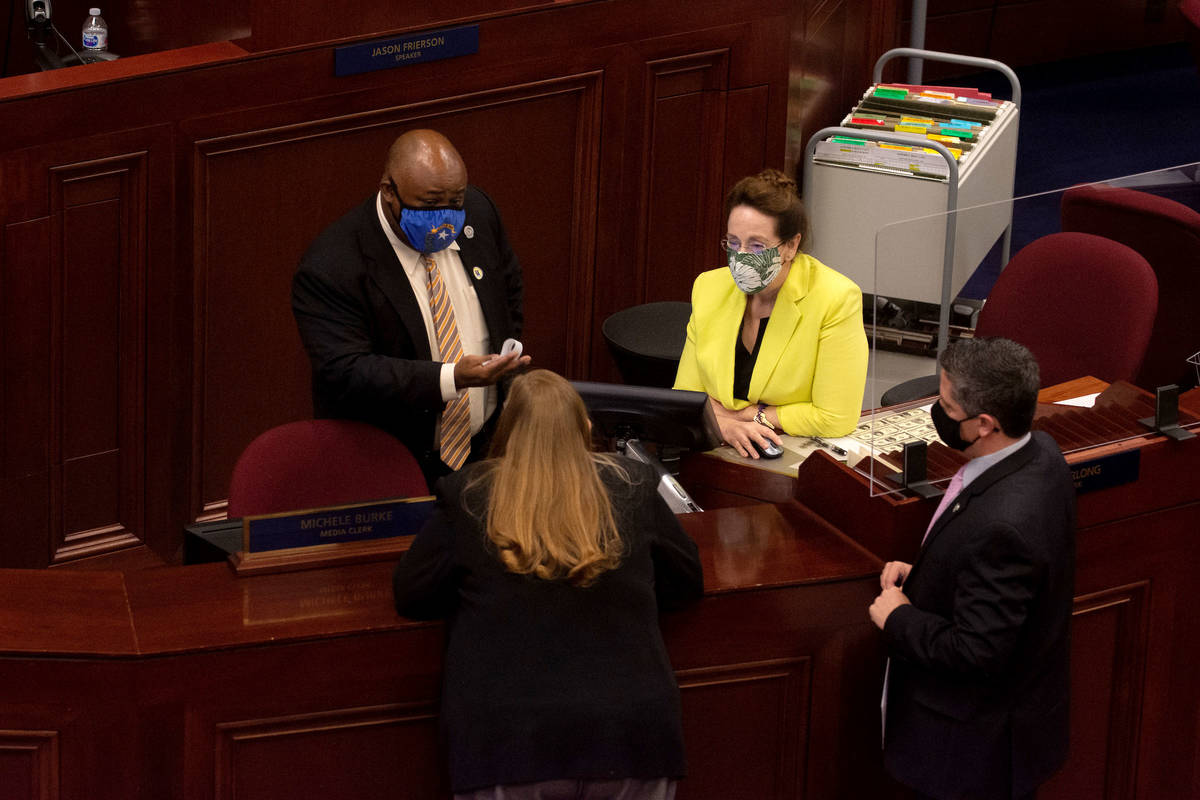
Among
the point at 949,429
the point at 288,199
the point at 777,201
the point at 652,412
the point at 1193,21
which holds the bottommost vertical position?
the point at 652,412

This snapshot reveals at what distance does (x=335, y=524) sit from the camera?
3.12m

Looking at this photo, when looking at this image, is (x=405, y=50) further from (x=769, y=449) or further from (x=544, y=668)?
(x=544, y=668)

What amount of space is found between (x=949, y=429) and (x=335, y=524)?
3.75 feet

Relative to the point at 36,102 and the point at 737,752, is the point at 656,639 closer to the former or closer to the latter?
the point at 737,752

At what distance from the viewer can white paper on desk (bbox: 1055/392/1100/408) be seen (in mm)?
3607

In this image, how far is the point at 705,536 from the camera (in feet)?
10.9

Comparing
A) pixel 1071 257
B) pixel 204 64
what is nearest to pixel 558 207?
pixel 204 64

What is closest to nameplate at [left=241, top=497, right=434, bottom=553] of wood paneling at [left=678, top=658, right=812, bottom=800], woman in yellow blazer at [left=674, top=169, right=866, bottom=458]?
wood paneling at [left=678, top=658, right=812, bottom=800]

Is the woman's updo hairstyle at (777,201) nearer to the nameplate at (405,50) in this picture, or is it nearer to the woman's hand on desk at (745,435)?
the woman's hand on desk at (745,435)

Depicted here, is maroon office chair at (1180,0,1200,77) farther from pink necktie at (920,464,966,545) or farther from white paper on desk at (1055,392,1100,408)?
pink necktie at (920,464,966,545)

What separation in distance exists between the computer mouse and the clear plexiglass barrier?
154 mm

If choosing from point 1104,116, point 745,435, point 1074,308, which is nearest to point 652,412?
point 745,435

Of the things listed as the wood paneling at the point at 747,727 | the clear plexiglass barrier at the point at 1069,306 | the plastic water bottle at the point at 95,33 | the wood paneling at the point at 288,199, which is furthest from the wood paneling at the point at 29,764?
the plastic water bottle at the point at 95,33

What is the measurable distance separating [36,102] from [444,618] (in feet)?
6.66
